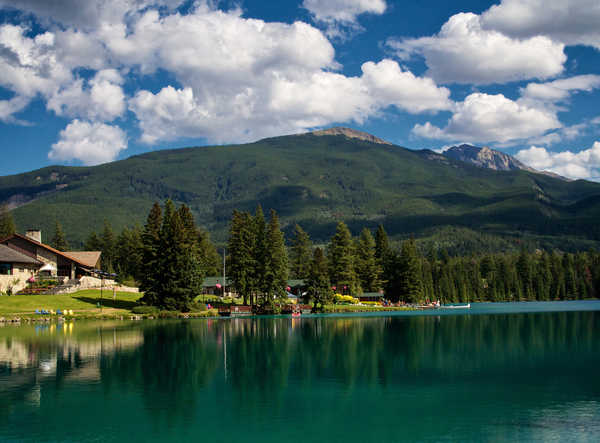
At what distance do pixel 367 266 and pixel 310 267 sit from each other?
1240 inches

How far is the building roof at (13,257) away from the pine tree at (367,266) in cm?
6330

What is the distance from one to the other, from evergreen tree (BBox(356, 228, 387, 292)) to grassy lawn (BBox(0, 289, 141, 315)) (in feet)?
172

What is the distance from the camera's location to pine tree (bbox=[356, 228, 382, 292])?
4751 inches

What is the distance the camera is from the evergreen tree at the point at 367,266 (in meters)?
Result: 121

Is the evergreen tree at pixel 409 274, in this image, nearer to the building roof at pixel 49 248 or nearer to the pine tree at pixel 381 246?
the pine tree at pixel 381 246

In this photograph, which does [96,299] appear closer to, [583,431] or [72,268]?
[72,268]

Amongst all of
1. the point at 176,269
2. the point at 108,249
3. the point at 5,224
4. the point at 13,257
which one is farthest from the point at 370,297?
the point at 5,224

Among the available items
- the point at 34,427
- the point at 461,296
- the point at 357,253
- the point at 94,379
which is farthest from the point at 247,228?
the point at 461,296

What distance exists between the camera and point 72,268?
90.8 m

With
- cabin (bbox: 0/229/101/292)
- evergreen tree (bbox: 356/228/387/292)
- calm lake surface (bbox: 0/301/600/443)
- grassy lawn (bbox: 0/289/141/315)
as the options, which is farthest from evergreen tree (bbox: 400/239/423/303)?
calm lake surface (bbox: 0/301/600/443)

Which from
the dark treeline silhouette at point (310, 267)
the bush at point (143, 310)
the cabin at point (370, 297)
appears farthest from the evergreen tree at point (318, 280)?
the bush at point (143, 310)

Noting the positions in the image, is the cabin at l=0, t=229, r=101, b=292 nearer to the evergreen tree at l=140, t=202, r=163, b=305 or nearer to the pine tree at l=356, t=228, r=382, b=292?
the evergreen tree at l=140, t=202, r=163, b=305

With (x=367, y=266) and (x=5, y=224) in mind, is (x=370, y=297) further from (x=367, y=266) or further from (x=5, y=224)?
(x=5, y=224)

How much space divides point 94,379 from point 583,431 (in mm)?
22132
